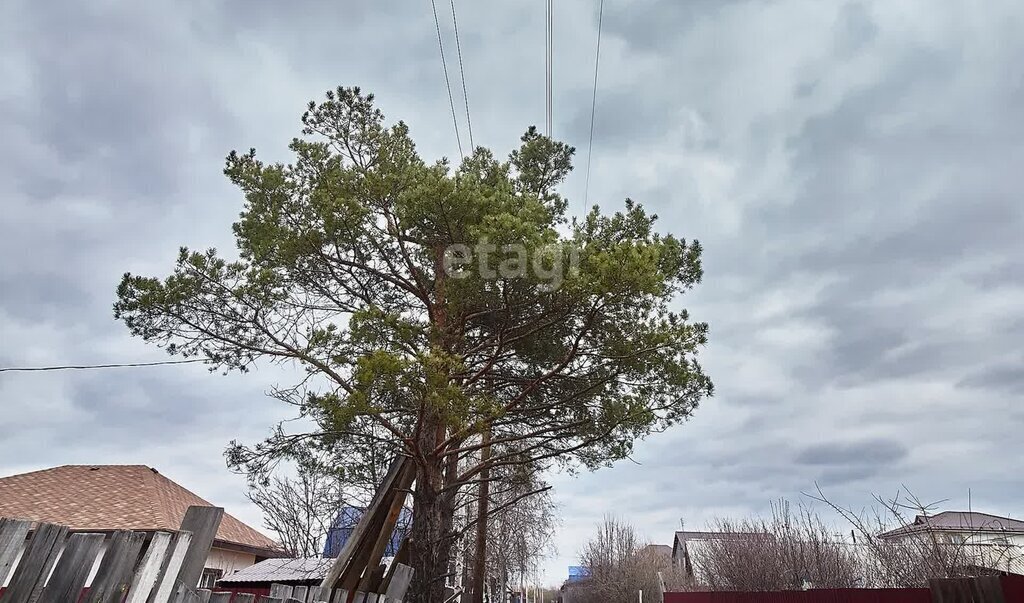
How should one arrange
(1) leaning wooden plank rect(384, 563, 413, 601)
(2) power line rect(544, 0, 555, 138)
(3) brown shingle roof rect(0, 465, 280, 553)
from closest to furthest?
(1) leaning wooden plank rect(384, 563, 413, 601) → (2) power line rect(544, 0, 555, 138) → (3) brown shingle roof rect(0, 465, 280, 553)

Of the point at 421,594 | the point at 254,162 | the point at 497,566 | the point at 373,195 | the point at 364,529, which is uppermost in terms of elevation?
the point at 254,162

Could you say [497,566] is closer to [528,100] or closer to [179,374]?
[179,374]

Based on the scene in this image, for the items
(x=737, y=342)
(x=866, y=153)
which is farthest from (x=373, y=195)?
(x=737, y=342)

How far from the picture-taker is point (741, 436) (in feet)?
72.6

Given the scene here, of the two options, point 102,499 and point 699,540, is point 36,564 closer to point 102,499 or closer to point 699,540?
point 102,499

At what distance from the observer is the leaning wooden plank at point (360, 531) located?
6.71 metres

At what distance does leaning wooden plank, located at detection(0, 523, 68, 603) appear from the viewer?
2.26 m

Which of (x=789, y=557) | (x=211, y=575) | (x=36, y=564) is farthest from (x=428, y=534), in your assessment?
(x=211, y=575)

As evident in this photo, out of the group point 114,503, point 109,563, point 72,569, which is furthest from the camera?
point 114,503

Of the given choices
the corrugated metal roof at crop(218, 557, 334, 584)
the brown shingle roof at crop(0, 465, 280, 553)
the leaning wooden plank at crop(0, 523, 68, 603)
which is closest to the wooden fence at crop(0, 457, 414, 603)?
the leaning wooden plank at crop(0, 523, 68, 603)

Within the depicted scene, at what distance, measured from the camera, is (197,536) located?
9.45 ft

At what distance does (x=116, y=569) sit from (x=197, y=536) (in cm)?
37

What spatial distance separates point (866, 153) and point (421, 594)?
10.6m

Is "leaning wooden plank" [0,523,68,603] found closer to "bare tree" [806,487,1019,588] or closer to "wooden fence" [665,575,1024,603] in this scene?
"wooden fence" [665,575,1024,603]
